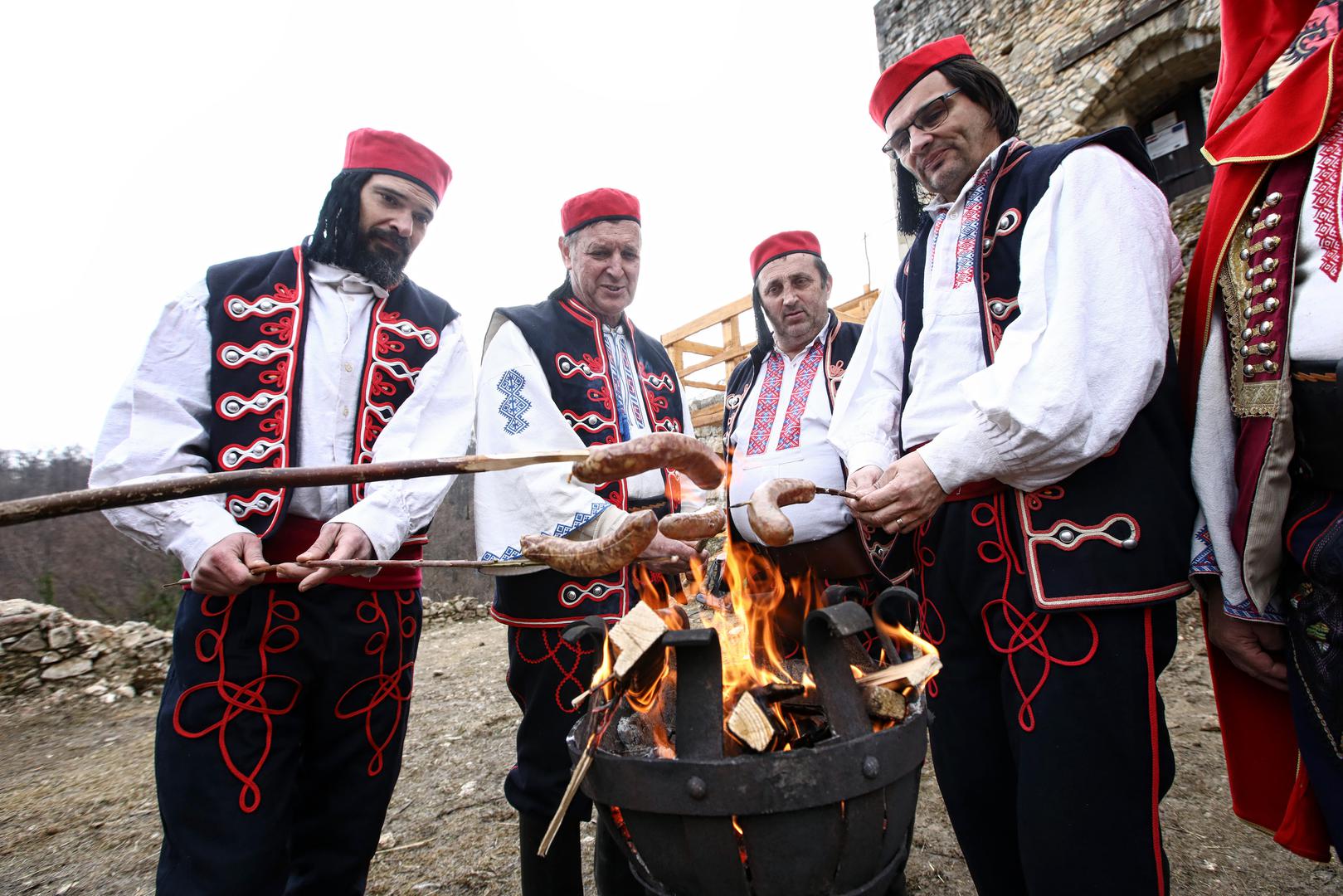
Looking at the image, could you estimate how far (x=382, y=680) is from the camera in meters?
1.81

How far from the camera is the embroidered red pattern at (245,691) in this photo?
153cm

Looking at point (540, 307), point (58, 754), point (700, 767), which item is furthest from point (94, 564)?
point (700, 767)

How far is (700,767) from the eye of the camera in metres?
1.17

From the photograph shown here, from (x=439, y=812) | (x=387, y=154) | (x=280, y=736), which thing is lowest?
(x=439, y=812)

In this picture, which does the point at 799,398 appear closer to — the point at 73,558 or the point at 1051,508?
the point at 1051,508

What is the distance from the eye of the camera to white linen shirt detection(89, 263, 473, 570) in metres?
1.57

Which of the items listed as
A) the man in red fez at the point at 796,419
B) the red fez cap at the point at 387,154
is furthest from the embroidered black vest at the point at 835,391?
the red fez cap at the point at 387,154

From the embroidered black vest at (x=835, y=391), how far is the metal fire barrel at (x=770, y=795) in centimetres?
56

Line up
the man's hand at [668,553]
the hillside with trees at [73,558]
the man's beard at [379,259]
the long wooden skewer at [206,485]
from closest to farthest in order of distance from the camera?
the long wooden skewer at [206,485] < the man's hand at [668,553] < the man's beard at [379,259] < the hillside with trees at [73,558]

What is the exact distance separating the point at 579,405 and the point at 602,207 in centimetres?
86

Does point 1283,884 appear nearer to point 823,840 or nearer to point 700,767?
point 823,840

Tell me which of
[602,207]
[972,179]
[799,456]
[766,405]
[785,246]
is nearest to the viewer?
[972,179]

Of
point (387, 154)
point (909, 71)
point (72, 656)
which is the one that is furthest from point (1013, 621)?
point (72, 656)

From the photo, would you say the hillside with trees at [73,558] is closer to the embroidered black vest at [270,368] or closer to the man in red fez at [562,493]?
the man in red fez at [562,493]
